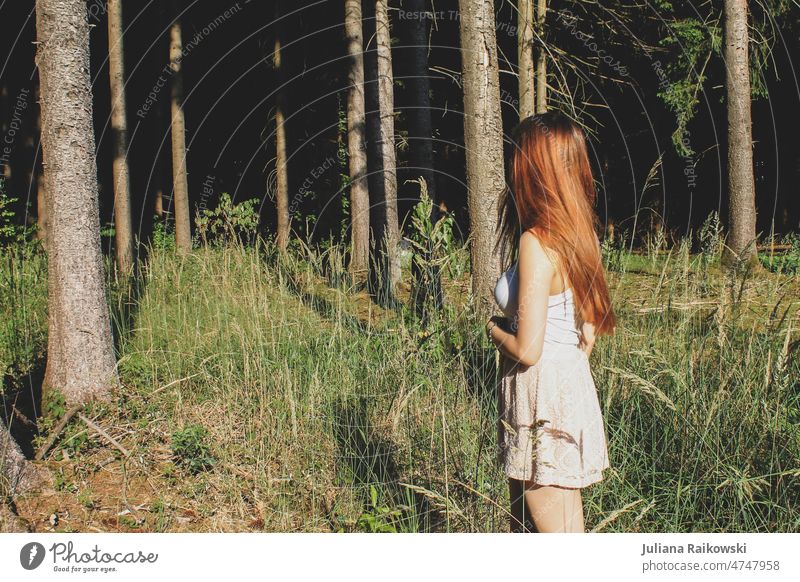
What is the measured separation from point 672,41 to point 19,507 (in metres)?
12.3

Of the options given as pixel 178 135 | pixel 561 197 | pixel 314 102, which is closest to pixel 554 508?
pixel 561 197

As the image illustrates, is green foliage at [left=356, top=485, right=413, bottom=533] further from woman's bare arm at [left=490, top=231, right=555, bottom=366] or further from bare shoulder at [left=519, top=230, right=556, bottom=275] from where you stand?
bare shoulder at [left=519, top=230, right=556, bottom=275]

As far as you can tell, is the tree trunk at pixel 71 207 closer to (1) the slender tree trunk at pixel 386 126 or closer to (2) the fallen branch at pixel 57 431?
(2) the fallen branch at pixel 57 431

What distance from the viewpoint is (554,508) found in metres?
2.57

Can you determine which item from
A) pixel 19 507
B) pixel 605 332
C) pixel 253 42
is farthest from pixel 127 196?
pixel 605 332

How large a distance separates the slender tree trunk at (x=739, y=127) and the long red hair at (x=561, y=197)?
23.3 feet

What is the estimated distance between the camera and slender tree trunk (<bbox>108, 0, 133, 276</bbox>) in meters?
9.53

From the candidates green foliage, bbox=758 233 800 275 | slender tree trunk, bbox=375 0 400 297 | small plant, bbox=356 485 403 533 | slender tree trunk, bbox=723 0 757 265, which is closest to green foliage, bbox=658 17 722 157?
slender tree trunk, bbox=723 0 757 265

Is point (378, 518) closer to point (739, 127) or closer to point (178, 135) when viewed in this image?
point (739, 127)

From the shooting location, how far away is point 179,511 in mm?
3848

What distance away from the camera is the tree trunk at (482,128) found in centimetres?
450

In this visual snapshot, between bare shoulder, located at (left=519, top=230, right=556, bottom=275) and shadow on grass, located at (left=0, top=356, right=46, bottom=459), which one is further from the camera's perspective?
shadow on grass, located at (left=0, top=356, right=46, bottom=459)

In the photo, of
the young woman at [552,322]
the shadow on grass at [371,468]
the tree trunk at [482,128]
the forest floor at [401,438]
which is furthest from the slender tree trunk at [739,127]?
the young woman at [552,322]

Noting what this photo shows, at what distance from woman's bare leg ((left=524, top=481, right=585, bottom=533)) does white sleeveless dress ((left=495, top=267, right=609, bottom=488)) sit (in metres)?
0.06
